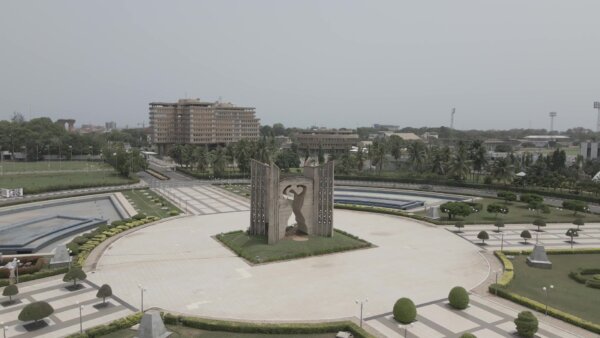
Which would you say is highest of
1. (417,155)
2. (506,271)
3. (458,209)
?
(417,155)

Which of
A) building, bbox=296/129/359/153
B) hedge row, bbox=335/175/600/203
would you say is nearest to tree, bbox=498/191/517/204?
hedge row, bbox=335/175/600/203

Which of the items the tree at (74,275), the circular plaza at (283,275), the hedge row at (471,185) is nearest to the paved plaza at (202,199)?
the circular plaza at (283,275)

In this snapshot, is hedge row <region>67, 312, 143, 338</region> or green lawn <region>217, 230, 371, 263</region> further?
green lawn <region>217, 230, 371, 263</region>

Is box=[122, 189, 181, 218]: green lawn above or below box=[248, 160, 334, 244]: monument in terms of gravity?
below

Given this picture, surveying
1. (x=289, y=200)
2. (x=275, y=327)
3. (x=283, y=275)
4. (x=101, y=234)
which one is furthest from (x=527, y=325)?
(x=101, y=234)

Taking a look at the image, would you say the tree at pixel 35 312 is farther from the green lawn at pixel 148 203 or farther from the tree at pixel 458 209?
the tree at pixel 458 209

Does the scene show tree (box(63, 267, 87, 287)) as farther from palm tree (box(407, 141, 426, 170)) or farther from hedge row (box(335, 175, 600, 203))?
palm tree (box(407, 141, 426, 170))

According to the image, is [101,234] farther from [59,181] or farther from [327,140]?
[327,140]
